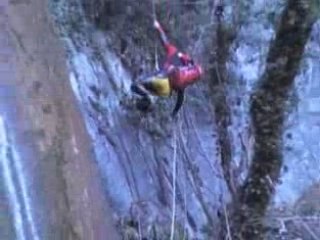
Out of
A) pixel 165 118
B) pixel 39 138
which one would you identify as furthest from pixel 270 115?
pixel 39 138

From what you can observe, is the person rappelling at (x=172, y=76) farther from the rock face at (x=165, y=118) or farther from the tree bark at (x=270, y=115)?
the tree bark at (x=270, y=115)

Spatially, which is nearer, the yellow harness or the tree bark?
the yellow harness

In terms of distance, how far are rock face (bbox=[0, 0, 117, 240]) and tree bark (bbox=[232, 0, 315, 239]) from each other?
101cm

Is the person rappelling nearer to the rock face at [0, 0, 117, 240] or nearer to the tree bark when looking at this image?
the tree bark

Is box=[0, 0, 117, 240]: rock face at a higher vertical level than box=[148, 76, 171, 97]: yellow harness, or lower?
lower

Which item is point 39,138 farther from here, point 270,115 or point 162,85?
point 270,115

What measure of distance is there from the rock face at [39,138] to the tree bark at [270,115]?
1006 mm

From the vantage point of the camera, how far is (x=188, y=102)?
2.20 metres

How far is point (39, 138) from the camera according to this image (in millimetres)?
1161

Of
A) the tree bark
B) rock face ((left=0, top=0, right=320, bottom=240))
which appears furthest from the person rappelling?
the tree bark

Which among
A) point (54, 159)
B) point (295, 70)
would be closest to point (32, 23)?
point (54, 159)

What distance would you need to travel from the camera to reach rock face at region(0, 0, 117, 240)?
1.14m

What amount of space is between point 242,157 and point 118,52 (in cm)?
50

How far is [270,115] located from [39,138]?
118 cm
